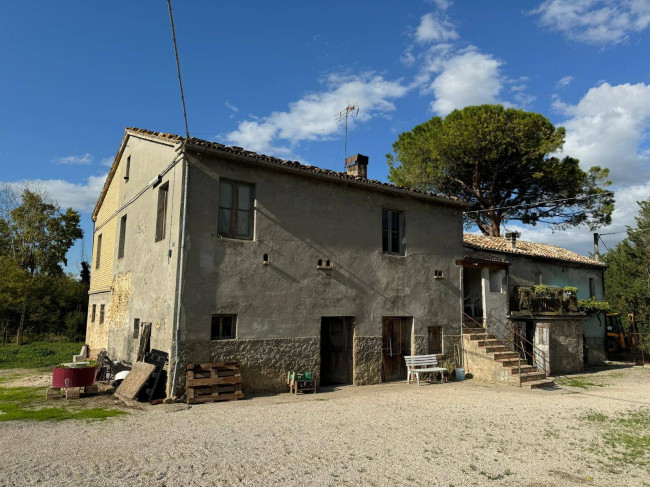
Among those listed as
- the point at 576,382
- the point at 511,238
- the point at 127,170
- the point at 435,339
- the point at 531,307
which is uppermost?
the point at 127,170

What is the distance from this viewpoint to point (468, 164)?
2533 centimetres

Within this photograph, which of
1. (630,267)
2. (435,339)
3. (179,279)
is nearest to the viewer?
(179,279)

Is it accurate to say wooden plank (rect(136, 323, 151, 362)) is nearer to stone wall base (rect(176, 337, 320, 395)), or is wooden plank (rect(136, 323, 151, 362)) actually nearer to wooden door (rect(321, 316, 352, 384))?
stone wall base (rect(176, 337, 320, 395))

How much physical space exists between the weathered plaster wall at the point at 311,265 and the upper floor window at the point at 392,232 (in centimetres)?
22

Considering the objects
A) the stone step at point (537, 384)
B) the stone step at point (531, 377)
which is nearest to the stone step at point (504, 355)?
the stone step at point (531, 377)

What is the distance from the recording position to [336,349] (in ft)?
43.6

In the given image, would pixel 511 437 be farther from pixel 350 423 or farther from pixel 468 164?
pixel 468 164

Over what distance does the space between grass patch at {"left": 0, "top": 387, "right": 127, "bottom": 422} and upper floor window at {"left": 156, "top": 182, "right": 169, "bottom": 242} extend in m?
4.72

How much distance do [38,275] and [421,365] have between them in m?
26.8

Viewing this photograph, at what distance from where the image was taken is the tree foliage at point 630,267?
28.7 meters

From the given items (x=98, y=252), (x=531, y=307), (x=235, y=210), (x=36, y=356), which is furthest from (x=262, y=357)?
(x=36, y=356)

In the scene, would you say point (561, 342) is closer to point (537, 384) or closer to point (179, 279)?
point (537, 384)

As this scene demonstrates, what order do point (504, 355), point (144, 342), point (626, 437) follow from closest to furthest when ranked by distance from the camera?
point (626, 437) < point (144, 342) < point (504, 355)

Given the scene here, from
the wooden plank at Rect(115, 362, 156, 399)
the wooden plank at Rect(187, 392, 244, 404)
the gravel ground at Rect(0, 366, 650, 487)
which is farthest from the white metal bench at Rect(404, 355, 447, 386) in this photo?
the wooden plank at Rect(115, 362, 156, 399)
